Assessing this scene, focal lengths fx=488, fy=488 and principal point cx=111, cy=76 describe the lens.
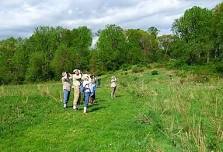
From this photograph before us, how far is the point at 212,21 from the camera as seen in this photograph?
315 feet

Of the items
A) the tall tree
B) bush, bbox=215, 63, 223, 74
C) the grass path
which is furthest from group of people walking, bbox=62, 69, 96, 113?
the tall tree

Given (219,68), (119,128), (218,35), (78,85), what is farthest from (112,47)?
(119,128)

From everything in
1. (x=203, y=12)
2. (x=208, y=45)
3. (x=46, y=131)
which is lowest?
(x=46, y=131)

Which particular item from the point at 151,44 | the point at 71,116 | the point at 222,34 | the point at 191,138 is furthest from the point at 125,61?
the point at 191,138

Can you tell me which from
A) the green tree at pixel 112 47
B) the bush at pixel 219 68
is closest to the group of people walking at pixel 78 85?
the bush at pixel 219 68

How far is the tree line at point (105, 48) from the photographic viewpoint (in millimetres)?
95188

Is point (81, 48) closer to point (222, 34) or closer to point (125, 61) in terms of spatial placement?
point (125, 61)

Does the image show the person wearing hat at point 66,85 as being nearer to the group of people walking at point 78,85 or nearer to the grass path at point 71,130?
the group of people walking at point 78,85

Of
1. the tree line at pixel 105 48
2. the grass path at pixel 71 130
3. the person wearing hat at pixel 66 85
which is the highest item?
the tree line at pixel 105 48

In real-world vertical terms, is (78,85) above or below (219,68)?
below

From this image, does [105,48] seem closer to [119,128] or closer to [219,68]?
[219,68]

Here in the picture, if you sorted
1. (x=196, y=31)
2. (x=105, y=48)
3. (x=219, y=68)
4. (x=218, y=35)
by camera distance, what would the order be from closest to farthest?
(x=219, y=68), (x=218, y=35), (x=196, y=31), (x=105, y=48)

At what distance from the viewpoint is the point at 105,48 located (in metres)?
113

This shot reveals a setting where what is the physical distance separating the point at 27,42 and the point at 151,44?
33592 mm
